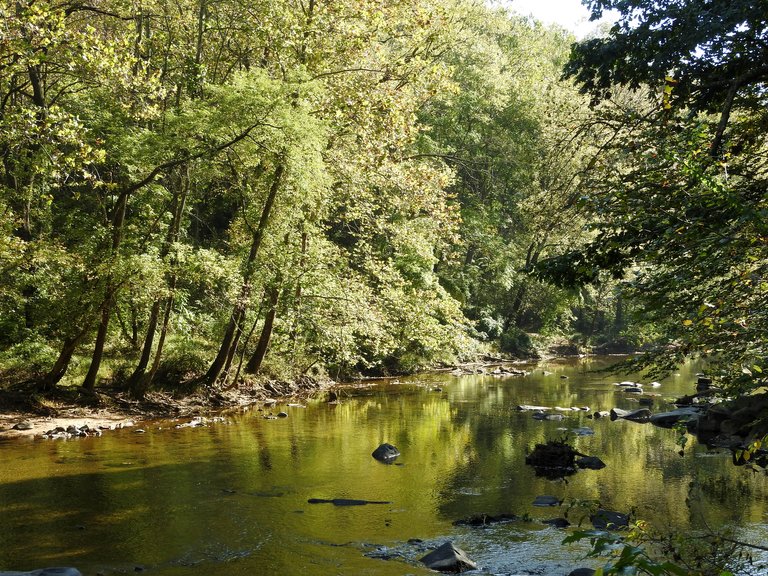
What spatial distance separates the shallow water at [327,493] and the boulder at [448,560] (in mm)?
171

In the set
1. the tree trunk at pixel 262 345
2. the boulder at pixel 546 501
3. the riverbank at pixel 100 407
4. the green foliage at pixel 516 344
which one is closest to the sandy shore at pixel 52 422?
the riverbank at pixel 100 407

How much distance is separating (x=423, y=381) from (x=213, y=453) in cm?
1341

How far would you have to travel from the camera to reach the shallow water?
27.5ft

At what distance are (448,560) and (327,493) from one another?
3.64 metres

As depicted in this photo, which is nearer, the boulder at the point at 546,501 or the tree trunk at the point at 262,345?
the boulder at the point at 546,501

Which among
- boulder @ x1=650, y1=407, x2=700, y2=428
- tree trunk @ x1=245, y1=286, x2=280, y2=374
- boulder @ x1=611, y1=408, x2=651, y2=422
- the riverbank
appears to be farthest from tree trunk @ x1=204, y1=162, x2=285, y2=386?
boulder @ x1=650, y1=407, x2=700, y2=428

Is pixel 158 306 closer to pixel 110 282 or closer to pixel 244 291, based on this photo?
pixel 110 282

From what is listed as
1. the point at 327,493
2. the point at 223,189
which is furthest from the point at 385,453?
the point at 223,189

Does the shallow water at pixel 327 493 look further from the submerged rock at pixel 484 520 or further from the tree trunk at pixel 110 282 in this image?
the tree trunk at pixel 110 282

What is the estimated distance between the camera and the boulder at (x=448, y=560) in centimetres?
784

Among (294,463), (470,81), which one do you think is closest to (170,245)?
(294,463)

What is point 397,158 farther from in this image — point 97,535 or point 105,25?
point 97,535

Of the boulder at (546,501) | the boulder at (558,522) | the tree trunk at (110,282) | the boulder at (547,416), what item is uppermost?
the tree trunk at (110,282)

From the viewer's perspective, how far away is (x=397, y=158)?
2297cm
